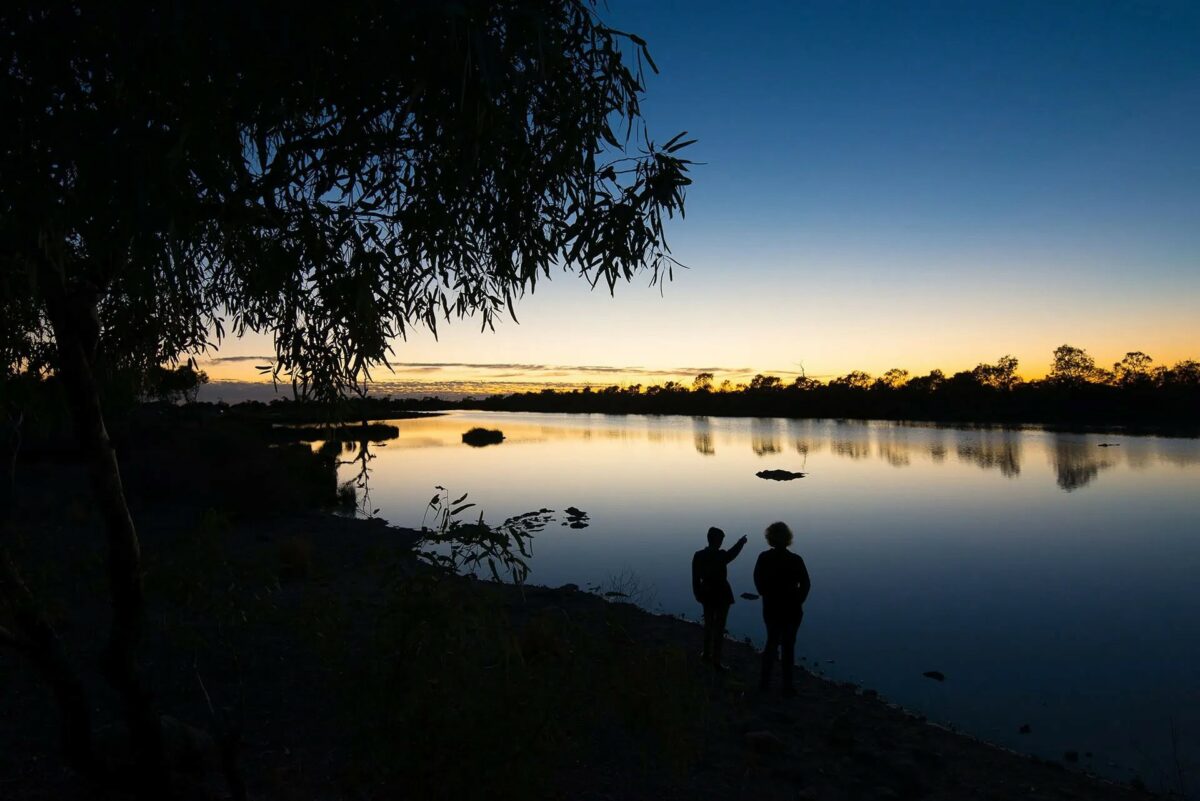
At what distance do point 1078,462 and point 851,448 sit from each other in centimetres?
1586

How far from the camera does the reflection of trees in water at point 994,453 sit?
41.0m

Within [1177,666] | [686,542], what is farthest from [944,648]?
[686,542]

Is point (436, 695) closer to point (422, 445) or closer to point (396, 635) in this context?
point (396, 635)

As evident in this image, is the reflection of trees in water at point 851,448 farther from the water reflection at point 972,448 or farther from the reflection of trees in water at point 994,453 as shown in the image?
the reflection of trees in water at point 994,453

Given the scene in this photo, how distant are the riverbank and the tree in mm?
1009

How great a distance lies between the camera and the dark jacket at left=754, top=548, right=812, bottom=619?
732cm

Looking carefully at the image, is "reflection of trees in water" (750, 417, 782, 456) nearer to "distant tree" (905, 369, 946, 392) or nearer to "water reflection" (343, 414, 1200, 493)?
"water reflection" (343, 414, 1200, 493)

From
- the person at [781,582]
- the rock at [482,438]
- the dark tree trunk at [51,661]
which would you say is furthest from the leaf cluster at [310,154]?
the rock at [482,438]

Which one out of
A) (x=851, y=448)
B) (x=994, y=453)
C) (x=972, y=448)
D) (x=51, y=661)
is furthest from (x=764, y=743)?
(x=972, y=448)

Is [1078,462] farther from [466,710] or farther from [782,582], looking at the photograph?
[466,710]

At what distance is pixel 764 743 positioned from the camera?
6473 mm

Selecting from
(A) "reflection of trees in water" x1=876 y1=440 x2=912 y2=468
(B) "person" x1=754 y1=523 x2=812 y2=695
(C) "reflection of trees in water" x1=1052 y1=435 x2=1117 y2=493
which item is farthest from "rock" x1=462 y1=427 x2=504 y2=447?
(B) "person" x1=754 y1=523 x2=812 y2=695

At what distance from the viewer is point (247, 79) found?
2.93 metres

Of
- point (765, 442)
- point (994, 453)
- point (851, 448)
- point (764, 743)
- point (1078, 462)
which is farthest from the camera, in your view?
point (765, 442)
